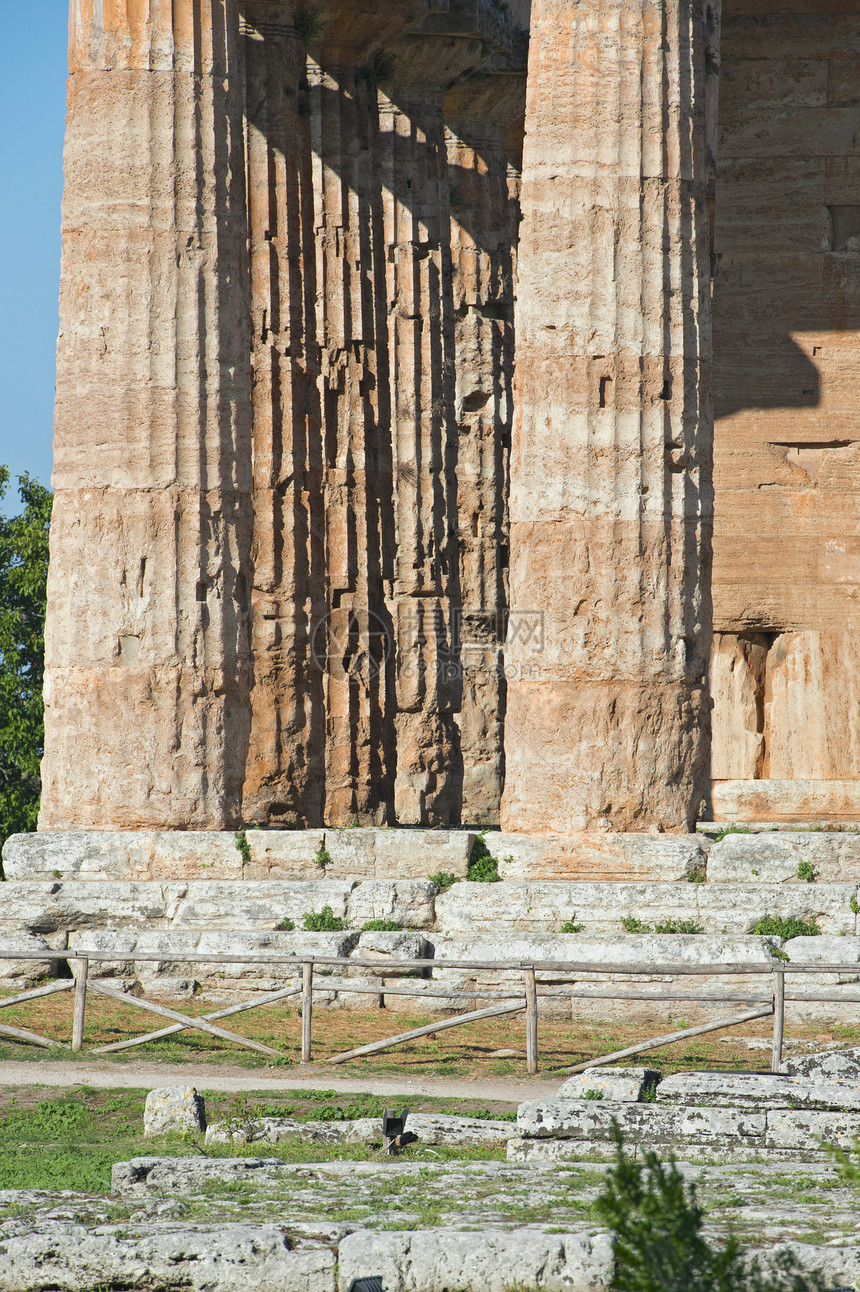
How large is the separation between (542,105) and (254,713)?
853 cm

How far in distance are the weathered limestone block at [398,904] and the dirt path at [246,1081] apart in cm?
284

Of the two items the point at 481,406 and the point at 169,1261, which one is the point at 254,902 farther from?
the point at 481,406

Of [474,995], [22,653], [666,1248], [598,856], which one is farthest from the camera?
[22,653]

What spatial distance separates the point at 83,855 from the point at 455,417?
38.8 ft

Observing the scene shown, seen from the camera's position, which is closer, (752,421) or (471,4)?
(752,421)

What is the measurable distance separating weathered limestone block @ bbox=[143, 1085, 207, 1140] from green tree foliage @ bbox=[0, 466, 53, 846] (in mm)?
25010

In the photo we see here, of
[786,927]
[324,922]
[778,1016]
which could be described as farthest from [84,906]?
[778,1016]

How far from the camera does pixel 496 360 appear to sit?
2744 centimetres

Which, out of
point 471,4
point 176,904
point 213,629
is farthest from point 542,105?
point 471,4

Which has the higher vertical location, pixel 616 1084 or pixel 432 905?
pixel 432 905

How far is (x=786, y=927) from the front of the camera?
13922mm

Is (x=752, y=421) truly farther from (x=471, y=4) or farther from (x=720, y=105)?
(x=471, y=4)

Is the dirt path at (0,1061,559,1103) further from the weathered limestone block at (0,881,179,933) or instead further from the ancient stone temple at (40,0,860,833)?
the ancient stone temple at (40,0,860,833)

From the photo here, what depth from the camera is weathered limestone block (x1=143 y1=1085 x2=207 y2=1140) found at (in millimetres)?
9648
